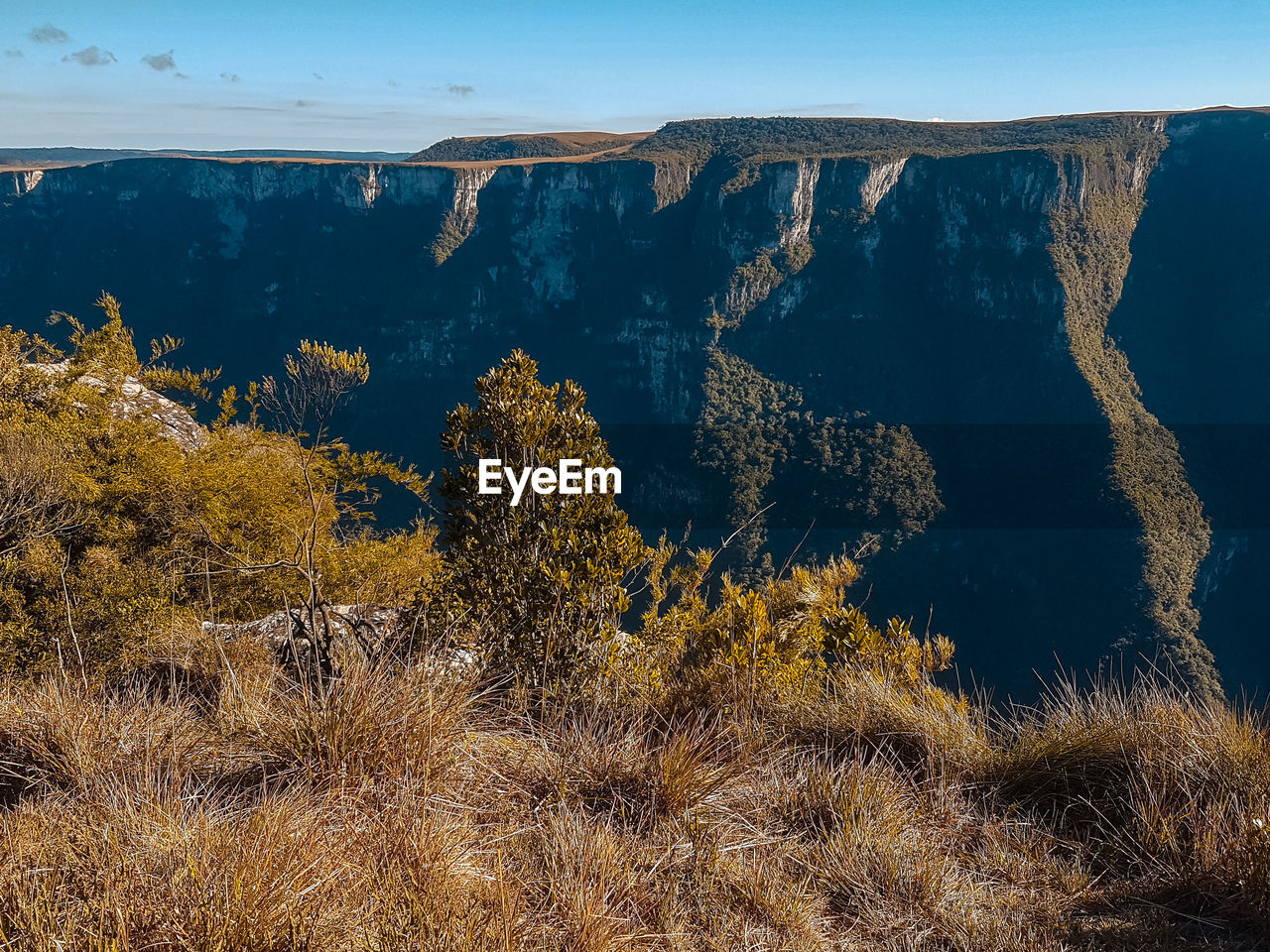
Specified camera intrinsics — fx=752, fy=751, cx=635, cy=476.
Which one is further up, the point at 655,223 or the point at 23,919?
the point at 655,223

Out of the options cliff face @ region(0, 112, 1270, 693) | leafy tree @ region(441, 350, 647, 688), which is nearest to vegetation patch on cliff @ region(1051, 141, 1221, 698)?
cliff face @ region(0, 112, 1270, 693)

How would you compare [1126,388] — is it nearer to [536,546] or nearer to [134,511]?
[134,511]

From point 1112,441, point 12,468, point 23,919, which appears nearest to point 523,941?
point 23,919

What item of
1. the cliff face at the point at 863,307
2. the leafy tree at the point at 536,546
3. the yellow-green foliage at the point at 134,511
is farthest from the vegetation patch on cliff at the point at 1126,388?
the leafy tree at the point at 536,546

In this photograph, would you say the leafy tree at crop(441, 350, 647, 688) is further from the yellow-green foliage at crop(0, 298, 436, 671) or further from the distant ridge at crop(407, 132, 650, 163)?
the distant ridge at crop(407, 132, 650, 163)

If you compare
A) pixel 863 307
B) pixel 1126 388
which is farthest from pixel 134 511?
pixel 863 307

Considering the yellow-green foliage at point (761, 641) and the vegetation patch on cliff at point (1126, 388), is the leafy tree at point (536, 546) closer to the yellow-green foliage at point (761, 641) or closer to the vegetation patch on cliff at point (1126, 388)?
the yellow-green foliage at point (761, 641)

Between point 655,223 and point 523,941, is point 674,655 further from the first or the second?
point 655,223
